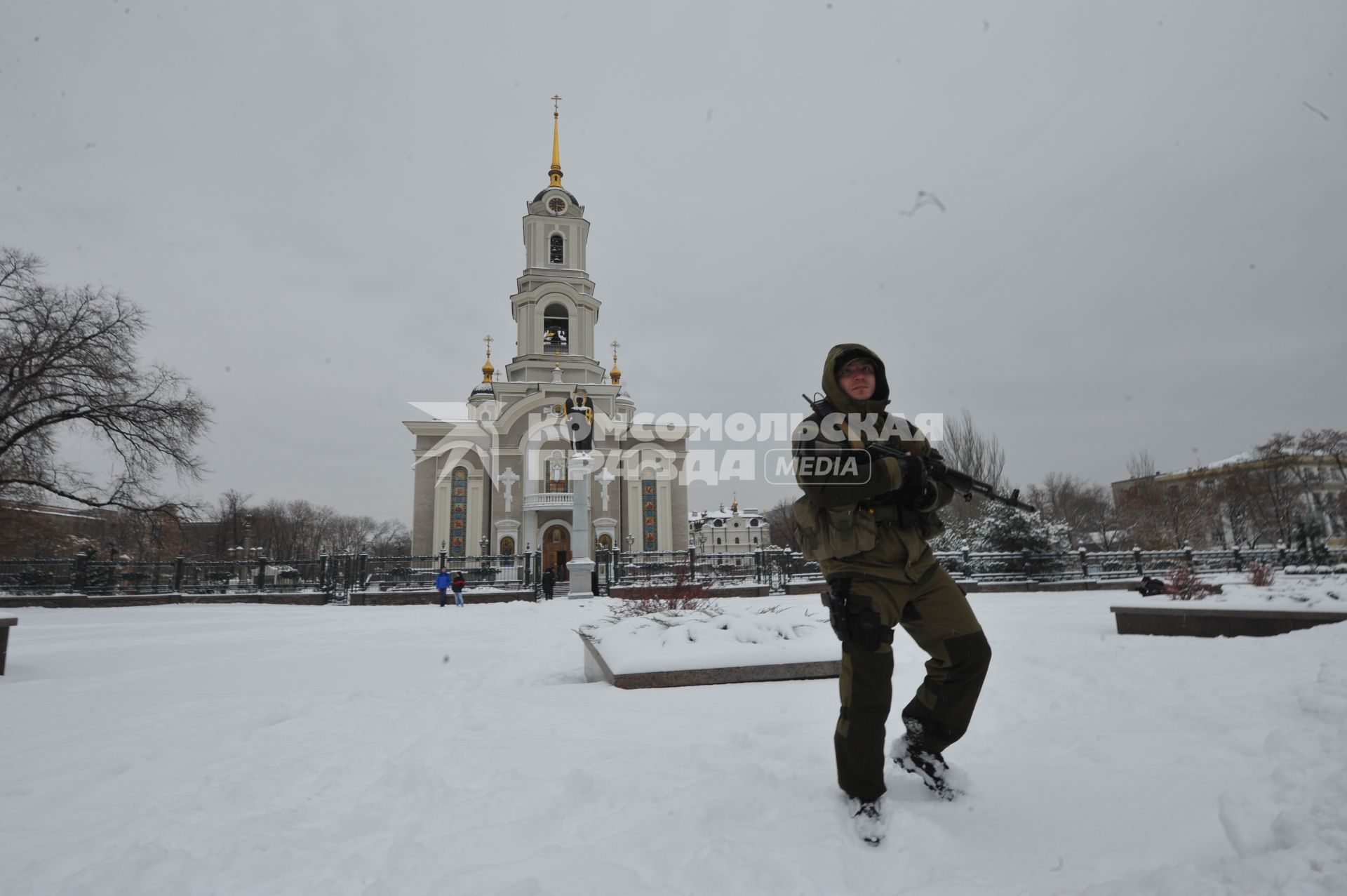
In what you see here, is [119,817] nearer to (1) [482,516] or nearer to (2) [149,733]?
(2) [149,733]

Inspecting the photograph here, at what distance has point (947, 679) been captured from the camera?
2574 millimetres

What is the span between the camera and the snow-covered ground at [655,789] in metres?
2.12

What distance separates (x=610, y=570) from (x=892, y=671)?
74.7ft

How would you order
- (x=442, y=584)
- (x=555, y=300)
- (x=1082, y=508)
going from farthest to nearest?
1. (x=1082, y=508)
2. (x=555, y=300)
3. (x=442, y=584)

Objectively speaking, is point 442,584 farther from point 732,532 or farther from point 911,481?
point 732,532

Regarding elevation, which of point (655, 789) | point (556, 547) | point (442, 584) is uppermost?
point (556, 547)

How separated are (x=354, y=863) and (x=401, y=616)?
13.9m

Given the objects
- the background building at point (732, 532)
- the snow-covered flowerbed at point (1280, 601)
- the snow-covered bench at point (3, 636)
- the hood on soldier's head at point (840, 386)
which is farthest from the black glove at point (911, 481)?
the background building at point (732, 532)

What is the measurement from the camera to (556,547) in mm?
38188

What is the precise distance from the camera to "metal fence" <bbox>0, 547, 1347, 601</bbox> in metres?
20.8

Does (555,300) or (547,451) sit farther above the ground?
(555,300)

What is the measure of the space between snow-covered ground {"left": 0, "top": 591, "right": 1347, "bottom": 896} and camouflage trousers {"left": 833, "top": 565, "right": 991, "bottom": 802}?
22 centimetres

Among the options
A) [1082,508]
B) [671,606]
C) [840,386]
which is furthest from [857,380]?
[1082,508]

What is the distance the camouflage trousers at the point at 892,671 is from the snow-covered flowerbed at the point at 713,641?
8.81 ft
